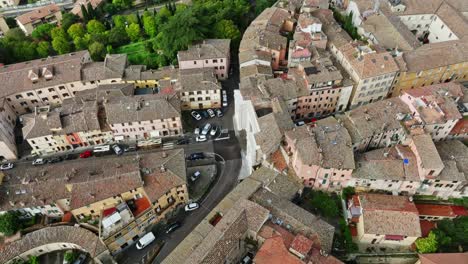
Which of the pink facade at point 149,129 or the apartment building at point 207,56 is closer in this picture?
the pink facade at point 149,129

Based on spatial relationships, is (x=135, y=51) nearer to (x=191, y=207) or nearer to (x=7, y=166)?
(x=7, y=166)

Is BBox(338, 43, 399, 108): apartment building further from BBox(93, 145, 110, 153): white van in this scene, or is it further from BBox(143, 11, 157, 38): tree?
BBox(93, 145, 110, 153): white van

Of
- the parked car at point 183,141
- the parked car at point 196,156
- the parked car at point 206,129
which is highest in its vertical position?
the parked car at point 206,129

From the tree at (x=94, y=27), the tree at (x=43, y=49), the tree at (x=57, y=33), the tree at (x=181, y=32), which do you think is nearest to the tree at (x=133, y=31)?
the tree at (x=94, y=27)

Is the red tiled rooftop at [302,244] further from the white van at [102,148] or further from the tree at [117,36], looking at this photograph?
the tree at [117,36]

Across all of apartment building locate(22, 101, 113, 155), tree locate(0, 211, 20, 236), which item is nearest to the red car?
apartment building locate(22, 101, 113, 155)

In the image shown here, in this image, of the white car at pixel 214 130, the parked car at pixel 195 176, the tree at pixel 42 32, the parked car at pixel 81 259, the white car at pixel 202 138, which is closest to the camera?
the parked car at pixel 81 259

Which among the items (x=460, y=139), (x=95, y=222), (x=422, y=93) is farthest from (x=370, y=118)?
(x=95, y=222)
